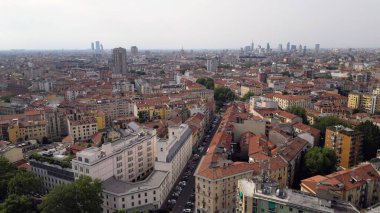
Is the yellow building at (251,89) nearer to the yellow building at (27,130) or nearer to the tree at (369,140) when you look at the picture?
Result: the tree at (369,140)

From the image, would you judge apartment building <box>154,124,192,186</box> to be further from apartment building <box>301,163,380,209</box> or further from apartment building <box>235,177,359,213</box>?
apartment building <box>301,163,380,209</box>

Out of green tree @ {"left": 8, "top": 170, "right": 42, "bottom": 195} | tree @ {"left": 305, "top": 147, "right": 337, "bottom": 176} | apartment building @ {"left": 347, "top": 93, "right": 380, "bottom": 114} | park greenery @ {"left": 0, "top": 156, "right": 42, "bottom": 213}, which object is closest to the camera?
park greenery @ {"left": 0, "top": 156, "right": 42, "bottom": 213}

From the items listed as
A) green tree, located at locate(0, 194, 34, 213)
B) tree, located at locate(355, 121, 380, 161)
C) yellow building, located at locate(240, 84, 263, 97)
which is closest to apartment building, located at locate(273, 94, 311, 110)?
yellow building, located at locate(240, 84, 263, 97)

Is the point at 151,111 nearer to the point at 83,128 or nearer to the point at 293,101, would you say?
the point at 83,128

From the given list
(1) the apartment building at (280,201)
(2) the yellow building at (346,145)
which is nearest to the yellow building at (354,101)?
(2) the yellow building at (346,145)

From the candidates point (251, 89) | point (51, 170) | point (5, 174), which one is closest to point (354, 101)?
point (251, 89)
